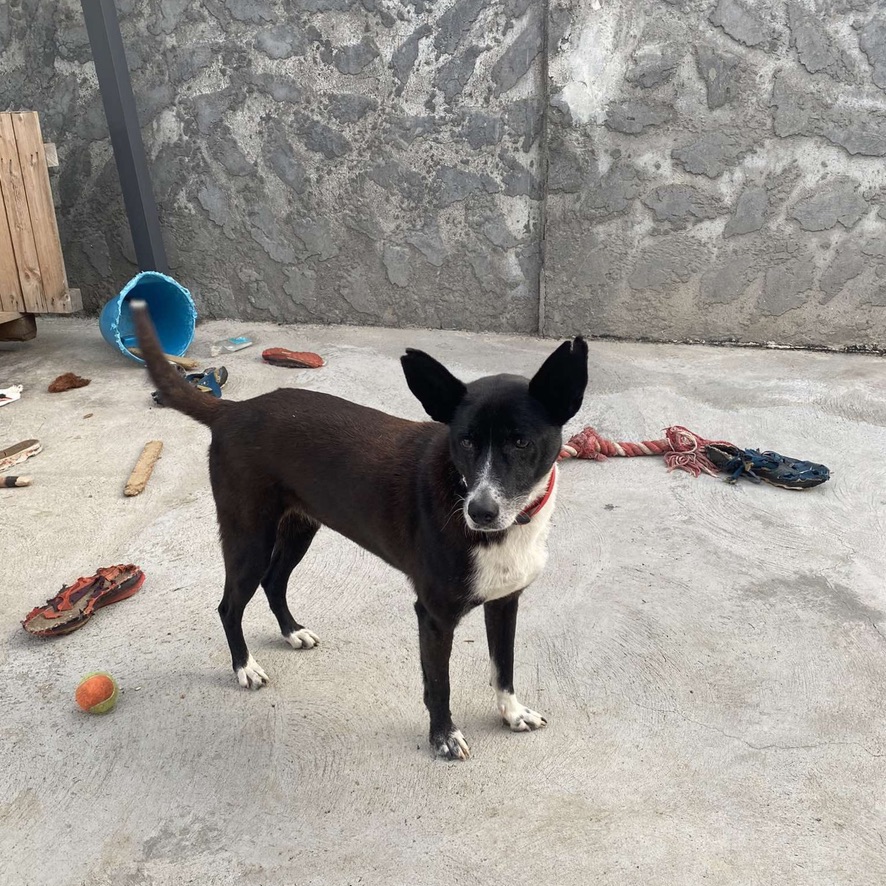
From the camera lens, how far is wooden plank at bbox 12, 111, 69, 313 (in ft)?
15.8

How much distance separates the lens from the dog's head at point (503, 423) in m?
1.88

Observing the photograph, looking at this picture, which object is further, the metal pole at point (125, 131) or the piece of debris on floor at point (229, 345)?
the piece of debris on floor at point (229, 345)

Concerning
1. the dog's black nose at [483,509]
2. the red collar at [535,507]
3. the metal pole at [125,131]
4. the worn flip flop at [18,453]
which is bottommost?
the worn flip flop at [18,453]

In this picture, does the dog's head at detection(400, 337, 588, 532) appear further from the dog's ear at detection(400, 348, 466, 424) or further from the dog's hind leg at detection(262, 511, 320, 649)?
the dog's hind leg at detection(262, 511, 320, 649)

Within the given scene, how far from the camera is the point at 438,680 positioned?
86.5 inches

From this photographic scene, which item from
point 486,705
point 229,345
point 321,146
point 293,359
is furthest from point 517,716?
point 321,146

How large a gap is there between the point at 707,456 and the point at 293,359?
2480 millimetres

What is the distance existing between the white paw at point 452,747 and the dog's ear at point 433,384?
903 millimetres

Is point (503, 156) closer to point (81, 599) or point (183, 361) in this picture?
point (183, 361)

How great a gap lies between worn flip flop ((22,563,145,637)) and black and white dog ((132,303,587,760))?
2.01 ft

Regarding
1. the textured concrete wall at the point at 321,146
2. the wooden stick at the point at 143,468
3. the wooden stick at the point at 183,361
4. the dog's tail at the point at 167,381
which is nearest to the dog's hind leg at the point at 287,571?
the dog's tail at the point at 167,381

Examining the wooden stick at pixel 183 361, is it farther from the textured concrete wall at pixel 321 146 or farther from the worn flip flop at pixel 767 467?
the worn flip flop at pixel 767 467

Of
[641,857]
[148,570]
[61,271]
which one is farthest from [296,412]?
[61,271]

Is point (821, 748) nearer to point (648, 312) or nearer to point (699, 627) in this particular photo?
point (699, 627)
